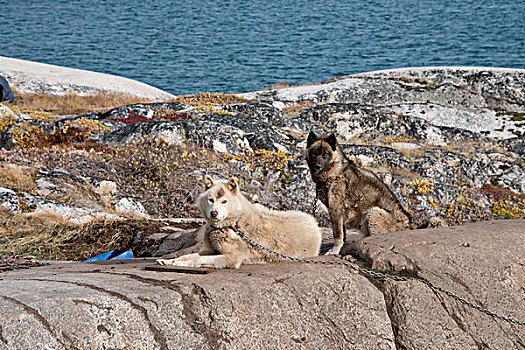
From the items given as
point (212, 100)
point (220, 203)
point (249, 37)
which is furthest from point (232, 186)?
point (249, 37)

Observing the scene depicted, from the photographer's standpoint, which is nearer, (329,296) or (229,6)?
(329,296)

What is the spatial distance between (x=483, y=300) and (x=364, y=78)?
27.7 metres

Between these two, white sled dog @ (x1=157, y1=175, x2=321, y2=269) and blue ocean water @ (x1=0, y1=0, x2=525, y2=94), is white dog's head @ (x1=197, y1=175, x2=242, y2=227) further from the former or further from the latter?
blue ocean water @ (x1=0, y1=0, x2=525, y2=94)

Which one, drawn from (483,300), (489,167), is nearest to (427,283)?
(483,300)

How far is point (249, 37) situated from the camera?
8106cm

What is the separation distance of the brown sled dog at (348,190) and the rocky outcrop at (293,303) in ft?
5.49

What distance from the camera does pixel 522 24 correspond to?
79.0 meters

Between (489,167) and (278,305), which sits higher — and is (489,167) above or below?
below

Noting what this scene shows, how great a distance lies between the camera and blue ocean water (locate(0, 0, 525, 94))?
62969mm

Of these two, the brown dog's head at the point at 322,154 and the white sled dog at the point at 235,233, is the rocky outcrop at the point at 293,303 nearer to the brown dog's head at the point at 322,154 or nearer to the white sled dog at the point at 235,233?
the white sled dog at the point at 235,233

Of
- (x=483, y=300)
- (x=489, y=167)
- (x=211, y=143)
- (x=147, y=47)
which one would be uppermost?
(x=483, y=300)

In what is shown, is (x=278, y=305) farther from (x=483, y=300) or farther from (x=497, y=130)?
(x=497, y=130)

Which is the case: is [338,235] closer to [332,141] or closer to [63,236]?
[332,141]

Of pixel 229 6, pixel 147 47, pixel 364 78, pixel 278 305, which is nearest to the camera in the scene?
pixel 278 305
